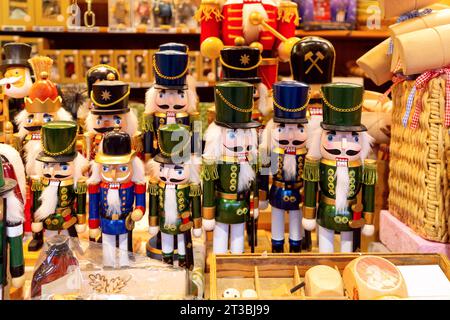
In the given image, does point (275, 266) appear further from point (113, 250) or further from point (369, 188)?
point (113, 250)

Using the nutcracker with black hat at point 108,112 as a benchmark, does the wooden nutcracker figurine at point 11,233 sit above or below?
below

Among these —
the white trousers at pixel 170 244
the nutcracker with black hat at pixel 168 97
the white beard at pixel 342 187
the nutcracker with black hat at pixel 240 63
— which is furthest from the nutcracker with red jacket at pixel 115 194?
the white beard at pixel 342 187

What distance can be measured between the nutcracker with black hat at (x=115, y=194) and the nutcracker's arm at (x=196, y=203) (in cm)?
15

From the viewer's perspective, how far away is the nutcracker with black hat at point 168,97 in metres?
1.76

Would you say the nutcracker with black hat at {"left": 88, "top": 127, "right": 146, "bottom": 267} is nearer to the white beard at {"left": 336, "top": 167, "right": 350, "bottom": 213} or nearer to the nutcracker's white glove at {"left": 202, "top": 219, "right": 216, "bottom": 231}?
the nutcracker's white glove at {"left": 202, "top": 219, "right": 216, "bottom": 231}

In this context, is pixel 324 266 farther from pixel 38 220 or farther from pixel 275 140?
pixel 38 220

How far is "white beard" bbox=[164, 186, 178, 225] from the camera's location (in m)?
1.52

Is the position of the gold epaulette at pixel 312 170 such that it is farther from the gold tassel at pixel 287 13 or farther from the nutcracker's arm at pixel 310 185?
the gold tassel at pixel 287 13

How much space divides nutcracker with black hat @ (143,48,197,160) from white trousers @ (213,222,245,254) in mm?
449

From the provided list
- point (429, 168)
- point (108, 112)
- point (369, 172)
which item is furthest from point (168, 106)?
point (429, 168)

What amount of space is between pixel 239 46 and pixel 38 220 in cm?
85

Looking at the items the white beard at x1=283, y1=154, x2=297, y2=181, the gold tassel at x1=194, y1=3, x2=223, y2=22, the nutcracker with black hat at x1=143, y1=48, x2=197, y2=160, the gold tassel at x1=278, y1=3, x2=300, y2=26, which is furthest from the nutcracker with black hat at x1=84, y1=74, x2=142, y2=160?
the gold tassel at x1=278, y1=3, x2=300, y2=26

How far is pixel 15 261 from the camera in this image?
4.25ft

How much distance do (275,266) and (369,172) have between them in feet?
1.35
